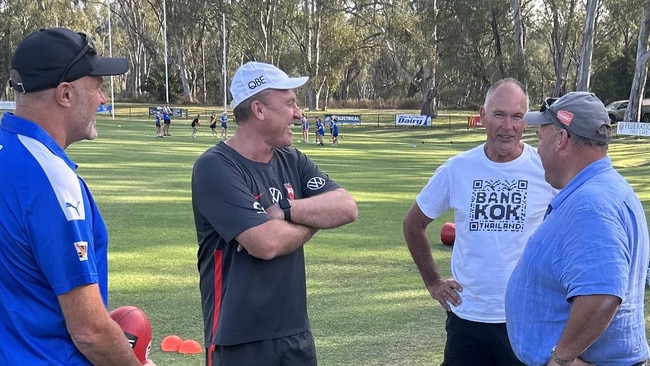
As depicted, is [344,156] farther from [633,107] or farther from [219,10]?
[219,10]

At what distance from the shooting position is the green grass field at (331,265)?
6965 mm

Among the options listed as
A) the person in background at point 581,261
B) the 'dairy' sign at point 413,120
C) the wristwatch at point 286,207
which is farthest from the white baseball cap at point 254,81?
the 'dairy' sign at point 413,120

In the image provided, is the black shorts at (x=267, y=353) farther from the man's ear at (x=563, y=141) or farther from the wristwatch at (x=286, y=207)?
the man's ear at (x=563, y=141)

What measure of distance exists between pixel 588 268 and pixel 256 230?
158cm

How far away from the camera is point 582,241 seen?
111 inches

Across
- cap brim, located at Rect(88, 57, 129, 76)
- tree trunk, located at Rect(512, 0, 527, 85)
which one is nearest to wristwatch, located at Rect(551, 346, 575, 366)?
cap brim, located at Rect(88, 57, 129, 76)

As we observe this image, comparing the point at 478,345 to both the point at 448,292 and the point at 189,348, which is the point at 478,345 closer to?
the point at 448,292

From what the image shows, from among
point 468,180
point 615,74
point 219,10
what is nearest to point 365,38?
point 219,10

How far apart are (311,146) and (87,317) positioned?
35.1 m

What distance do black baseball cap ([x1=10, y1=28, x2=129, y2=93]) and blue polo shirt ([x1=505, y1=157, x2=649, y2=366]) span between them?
2078 mm

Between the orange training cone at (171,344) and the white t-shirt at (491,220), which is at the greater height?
the white t-shirt at (491,220)

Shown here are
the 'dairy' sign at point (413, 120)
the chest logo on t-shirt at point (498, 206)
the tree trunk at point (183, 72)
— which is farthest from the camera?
the tree trunk at point (183, 72)

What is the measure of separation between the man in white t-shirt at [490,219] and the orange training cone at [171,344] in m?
2.97

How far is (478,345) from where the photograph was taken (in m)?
4.43
